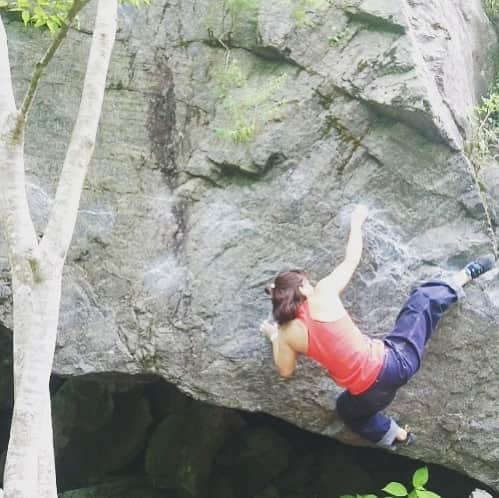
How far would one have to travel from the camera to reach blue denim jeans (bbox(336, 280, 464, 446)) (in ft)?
14.9

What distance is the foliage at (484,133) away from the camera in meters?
5.38

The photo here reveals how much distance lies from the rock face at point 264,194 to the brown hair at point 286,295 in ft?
1.41

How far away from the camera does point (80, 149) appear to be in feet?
13.3

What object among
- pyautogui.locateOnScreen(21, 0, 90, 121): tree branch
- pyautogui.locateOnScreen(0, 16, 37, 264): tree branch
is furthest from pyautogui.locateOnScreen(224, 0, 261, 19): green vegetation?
pyautogui.locateOnScreen(0, 16, 37, 264): tree branch

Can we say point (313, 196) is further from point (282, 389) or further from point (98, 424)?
point (98, 424)

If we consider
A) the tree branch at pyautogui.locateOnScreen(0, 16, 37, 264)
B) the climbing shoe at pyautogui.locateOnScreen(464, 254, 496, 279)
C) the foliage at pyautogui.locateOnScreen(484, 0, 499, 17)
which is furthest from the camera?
the foliage at pyautogui.locateOnScreen(484, 0, 499, 17)

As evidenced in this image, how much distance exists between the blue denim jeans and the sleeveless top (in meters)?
0.07

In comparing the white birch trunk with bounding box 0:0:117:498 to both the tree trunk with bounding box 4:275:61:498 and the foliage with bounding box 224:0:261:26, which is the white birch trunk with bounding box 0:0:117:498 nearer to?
the tree trunk with bounding box 4:275:61:498

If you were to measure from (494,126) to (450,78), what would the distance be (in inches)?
23.1

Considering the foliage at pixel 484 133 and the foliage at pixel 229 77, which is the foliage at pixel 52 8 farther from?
the foliage at pixel 484 133

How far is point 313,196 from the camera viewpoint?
16.8ft

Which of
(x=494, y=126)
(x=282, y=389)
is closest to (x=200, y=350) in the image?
(x=282, y=389)

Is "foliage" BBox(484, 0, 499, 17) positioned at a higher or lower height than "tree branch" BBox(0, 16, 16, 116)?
higher

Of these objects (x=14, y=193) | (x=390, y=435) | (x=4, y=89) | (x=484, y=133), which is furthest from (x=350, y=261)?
(x=4, y=89)
